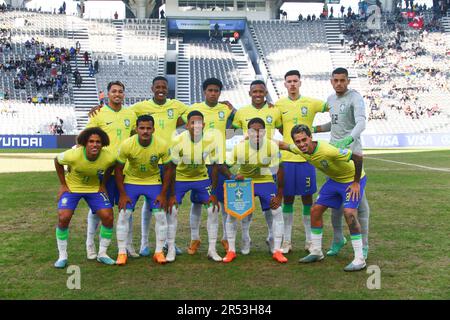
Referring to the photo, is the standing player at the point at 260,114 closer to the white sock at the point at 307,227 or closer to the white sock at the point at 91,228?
the white sock at the point at 307,227

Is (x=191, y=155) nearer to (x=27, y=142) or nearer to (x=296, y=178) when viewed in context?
(x=296, y=178)

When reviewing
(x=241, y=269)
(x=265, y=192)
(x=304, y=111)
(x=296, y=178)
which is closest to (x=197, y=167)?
(x=265, y=192)

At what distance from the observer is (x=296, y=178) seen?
8047mm

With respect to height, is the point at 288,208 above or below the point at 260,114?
below

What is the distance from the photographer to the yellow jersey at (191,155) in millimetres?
7621

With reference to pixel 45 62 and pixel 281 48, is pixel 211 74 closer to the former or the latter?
pixel 281 48

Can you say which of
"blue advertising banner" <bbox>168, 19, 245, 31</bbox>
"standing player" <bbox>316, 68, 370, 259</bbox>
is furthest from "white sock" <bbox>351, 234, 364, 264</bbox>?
"blue advertising banner" <bbox>168, 19, 245, 31</bbox>

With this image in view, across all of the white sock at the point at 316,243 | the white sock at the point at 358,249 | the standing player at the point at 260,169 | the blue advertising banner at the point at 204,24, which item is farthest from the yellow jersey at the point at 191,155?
the blue advertising banner at the point at 204,24

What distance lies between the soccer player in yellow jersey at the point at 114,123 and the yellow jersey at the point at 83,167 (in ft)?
1.24

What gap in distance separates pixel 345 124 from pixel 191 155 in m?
2.17

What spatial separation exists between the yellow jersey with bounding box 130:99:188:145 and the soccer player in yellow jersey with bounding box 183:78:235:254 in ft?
0.61

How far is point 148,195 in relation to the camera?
7465mm

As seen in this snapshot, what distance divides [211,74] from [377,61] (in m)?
14.1
